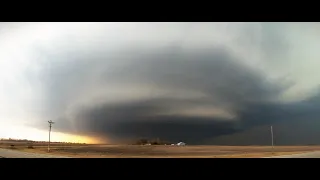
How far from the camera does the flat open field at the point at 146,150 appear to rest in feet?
18.6

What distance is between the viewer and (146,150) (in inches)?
228

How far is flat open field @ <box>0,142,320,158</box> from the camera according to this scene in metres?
5.67
